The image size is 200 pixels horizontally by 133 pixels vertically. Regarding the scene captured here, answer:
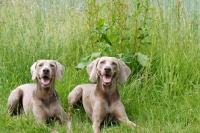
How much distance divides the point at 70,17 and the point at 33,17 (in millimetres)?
624

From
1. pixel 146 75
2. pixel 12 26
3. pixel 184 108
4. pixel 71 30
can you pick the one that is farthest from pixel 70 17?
pixel 184 108

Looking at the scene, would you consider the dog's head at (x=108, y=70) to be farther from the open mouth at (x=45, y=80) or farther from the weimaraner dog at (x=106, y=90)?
the open mouth at (x=45, y=80)

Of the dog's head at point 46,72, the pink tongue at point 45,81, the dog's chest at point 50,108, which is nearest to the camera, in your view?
the dog's head at point 46,72

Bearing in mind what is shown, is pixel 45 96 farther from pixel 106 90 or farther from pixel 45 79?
pixel 106 90

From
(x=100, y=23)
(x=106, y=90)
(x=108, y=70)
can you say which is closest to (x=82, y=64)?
(x=100, y=23)

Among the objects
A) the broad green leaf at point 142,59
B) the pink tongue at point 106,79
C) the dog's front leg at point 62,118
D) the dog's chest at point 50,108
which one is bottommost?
the dog's front leg at point 62,118

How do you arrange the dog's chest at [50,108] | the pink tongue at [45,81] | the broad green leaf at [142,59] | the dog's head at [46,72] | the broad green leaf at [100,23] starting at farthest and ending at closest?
the broad green leaf at [100,23]
the broad green leaf at [142,59]
the dog's chest at [50,108]
the pink tongue at [45,81]
the dog's head at [46,72]

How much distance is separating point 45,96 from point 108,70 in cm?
89

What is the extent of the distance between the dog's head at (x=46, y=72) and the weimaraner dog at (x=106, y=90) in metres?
0.44

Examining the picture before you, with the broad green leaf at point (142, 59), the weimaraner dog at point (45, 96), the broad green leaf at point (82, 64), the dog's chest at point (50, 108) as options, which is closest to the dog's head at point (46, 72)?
the weimaraner dog at point (45, 96)

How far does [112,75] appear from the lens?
6230mm

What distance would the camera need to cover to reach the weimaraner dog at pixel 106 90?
6191mm

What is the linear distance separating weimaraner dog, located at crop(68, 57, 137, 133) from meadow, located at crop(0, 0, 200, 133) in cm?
17

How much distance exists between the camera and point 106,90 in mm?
6379
